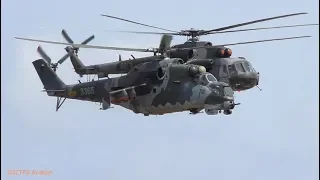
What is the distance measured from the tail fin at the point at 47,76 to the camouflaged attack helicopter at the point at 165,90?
105 inches

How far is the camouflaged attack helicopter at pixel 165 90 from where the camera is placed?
29047 mm

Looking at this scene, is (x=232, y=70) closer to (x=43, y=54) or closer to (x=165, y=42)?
(x=165, y=42)

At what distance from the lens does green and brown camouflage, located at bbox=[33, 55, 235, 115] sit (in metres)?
29.0

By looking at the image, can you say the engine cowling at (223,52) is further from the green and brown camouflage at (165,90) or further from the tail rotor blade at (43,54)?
the tail rotor blade at (43,54)

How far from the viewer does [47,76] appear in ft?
115

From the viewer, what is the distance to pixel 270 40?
27641mm

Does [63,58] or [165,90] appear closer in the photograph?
[165,90]

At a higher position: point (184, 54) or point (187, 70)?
point (184, 54)

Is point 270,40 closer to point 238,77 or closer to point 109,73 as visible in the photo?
point 238,77

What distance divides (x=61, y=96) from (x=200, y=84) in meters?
7.55

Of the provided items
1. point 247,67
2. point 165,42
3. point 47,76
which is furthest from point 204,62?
point 47,76

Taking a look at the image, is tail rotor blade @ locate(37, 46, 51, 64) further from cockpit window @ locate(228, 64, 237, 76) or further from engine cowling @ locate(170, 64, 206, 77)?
cockpit window @ locate(228, 64, 237, 76)

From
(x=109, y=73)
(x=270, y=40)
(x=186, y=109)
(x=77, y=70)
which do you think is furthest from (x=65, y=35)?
(x=270, y=40)

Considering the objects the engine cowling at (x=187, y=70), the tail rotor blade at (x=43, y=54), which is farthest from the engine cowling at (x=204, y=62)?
the tail rotor blade at (x=43, y=54)
